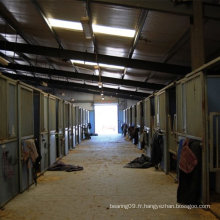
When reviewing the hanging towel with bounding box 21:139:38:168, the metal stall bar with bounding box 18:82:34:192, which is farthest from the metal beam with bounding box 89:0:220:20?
the hanging towel with bounding box 21:139:38:168

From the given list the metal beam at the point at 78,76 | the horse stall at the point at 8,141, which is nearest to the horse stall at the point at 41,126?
the horse stall at the point at 8,141

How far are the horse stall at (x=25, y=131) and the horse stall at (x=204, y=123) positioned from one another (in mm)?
2489

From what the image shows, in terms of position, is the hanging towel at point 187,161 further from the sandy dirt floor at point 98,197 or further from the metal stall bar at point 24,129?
the metal stall bar at point 24,129

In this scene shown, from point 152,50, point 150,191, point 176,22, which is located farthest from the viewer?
point 152,50

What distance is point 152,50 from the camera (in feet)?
20.1

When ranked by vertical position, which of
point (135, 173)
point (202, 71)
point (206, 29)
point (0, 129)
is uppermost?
point (206, 29)

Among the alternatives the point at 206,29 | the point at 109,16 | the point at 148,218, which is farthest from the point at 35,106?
the point at 206,29

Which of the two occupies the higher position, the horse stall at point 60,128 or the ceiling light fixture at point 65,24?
the ceiling light fixture at point 65,24

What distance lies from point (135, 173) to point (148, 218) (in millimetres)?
2330

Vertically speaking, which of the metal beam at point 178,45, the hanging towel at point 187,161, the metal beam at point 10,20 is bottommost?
the hanging towel at point 187,161

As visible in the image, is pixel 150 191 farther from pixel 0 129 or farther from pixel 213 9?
pixel 213 9

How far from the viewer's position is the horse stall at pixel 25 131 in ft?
12.4

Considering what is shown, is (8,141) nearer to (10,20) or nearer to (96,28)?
(96,28)

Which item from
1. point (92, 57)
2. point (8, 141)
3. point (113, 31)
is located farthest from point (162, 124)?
point (8, 141)
